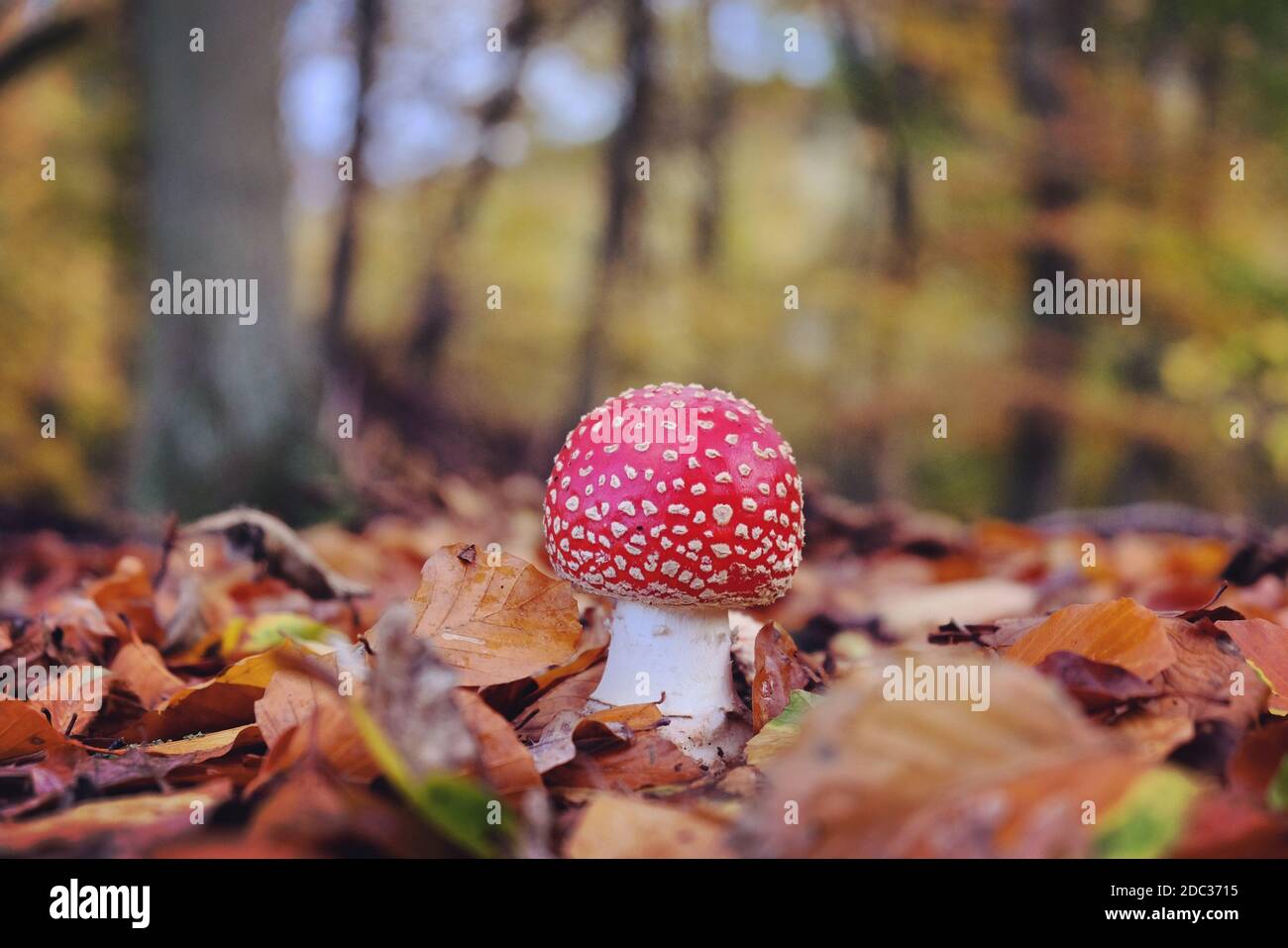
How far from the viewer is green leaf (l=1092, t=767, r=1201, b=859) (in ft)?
2.93

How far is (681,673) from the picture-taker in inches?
65.1

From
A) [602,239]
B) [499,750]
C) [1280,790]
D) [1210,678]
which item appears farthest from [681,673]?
Result: [602,239]

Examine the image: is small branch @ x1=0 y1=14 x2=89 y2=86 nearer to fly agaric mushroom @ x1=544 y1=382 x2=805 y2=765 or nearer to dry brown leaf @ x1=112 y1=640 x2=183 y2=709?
dry brown leaf @ x1=112 y1=640 x2=183 y2=709

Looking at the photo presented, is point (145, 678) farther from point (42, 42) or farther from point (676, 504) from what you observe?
point (42, 42)

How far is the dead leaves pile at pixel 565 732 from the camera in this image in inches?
33.7

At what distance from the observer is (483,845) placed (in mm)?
936

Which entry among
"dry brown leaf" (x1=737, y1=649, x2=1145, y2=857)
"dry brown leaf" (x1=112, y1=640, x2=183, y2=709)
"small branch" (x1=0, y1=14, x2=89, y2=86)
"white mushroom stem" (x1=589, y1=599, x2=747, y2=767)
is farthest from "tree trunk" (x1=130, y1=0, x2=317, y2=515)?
"dry brown leaf" (x1=737, y1=649, x2=1145, y2=857)

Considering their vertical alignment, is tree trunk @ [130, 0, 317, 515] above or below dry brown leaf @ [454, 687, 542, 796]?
above

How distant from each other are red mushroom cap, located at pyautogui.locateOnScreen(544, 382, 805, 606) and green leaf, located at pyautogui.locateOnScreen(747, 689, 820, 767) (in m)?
0.20

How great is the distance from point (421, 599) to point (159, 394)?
134 inches

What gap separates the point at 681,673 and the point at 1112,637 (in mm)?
644

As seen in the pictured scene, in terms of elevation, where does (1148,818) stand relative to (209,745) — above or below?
above

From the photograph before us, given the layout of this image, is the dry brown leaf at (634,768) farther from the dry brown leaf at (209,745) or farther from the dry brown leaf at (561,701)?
the dry brown leaf at (209,745)
